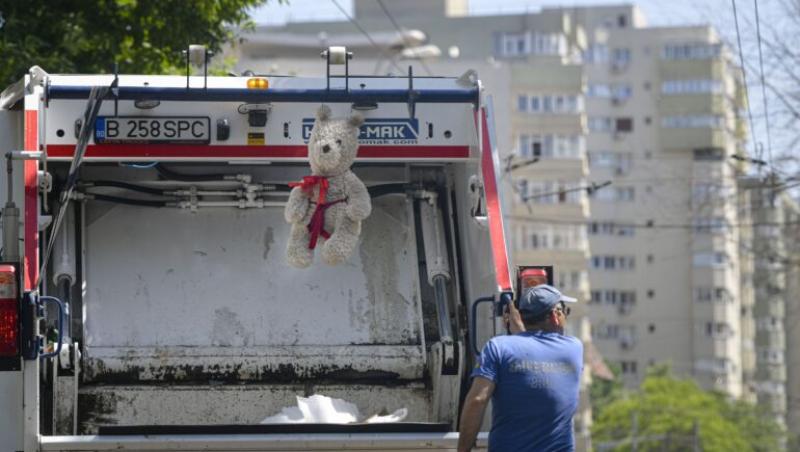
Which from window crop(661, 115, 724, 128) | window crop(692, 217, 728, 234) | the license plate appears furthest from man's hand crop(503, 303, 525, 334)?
window crop(661, 115, 724, 128)

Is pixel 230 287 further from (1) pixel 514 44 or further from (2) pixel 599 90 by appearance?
(2) pixel 599 90

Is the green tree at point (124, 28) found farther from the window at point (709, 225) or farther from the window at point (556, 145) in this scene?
the window at point (556, 145)

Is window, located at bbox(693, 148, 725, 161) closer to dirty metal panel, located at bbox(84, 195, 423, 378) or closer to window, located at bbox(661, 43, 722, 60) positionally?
window, located at bbox(661, 43, 722, 60)

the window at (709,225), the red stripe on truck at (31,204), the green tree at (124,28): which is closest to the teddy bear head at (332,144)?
the red stripe on truck at (31,204)

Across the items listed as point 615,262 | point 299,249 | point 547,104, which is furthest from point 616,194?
point 299,249

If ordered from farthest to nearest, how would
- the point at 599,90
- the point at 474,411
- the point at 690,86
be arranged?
the point at 599,90
the point at 690,86
the point at 474,411

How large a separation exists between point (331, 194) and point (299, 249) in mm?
329

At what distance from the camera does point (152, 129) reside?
7.52m

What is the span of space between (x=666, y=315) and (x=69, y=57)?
5644 cm

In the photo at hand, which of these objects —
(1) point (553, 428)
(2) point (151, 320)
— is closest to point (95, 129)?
(2) point (151, 320)

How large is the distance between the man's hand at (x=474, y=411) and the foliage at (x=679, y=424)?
Answer: 43549 mm

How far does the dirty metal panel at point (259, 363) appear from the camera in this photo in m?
7.43

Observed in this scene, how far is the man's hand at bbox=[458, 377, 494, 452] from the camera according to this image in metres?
5.80

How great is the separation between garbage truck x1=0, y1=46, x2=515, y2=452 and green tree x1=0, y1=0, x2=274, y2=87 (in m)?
5.31
